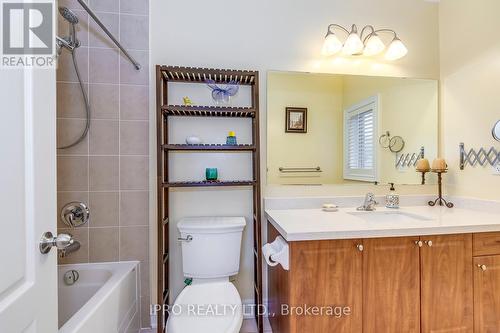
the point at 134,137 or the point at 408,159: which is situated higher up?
the point at 134,137

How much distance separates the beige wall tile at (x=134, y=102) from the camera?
1.70m

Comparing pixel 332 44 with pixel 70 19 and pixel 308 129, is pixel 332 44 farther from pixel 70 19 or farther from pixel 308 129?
pixel 70 19

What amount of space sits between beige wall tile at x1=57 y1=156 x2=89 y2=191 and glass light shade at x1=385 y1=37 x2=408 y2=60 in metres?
2.37

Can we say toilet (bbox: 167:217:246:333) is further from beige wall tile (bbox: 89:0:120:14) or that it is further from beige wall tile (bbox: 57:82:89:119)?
beige wall tile (bbox: 89:0:120:14)

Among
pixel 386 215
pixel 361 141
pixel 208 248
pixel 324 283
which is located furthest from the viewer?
pixel 361 141

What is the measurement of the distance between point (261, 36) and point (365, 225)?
148 centimetres

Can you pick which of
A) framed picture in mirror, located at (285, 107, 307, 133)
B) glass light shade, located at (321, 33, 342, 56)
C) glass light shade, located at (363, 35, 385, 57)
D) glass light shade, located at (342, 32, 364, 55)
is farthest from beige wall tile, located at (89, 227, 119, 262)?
glass light shade, located at (363, 35, 385, 57)

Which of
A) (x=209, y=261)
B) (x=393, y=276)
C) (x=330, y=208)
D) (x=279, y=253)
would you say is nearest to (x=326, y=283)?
(x=279, y=253)

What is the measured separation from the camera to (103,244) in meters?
1.69

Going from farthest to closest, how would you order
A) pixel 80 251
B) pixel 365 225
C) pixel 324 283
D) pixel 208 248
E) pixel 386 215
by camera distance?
pixel 386 215 → pixel 80 251 → pixel 208 248 → pixel 365 225 → pixel 324 283

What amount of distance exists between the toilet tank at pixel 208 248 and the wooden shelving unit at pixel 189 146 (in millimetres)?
155

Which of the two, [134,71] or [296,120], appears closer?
[134,71]

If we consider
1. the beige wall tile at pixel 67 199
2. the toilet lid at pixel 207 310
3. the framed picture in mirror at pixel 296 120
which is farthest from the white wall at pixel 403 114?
the beige wall tile at pixel 67 199

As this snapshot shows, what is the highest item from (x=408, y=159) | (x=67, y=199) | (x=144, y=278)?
(x=408, y=159)
